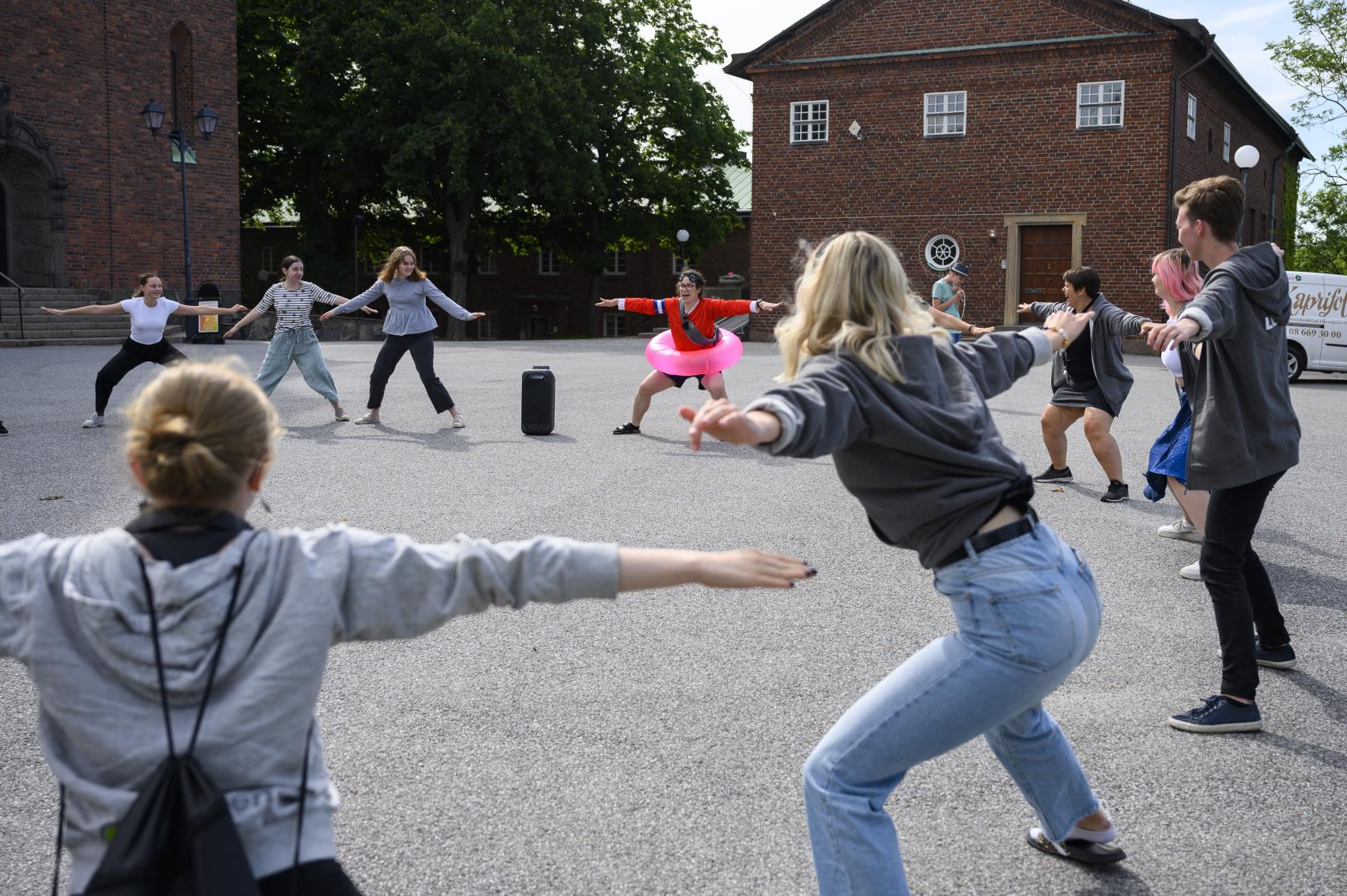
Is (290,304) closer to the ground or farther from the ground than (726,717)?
farther from the ground

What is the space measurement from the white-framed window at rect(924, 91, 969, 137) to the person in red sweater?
79.6 feet

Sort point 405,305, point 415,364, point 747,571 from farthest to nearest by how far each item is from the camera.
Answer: point 405,305
point 415,364
point 747,571

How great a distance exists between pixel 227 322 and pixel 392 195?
55.0 feet

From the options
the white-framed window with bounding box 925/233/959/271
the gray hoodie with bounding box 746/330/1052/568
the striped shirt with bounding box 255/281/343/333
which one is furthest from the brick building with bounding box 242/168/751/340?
the gray hoodie with bounding box 746/330/1052/568

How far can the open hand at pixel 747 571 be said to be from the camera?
2.20 metres

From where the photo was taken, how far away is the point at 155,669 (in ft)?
6.32

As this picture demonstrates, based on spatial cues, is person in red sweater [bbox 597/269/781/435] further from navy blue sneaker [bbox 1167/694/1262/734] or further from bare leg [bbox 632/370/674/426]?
navy blue sneaker [bbox 1167/694/1262/734]

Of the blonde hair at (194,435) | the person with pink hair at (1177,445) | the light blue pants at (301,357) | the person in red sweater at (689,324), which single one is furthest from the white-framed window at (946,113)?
the blonde hair at (194,435)

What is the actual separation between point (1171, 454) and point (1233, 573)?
306 centimetres

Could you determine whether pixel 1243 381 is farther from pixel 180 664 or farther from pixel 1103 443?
pixel 1103 443

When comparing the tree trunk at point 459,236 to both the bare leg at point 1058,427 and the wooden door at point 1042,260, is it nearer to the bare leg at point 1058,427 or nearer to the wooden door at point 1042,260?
the wooden door at point 1042,260

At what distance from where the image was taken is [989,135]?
3469 centimetres

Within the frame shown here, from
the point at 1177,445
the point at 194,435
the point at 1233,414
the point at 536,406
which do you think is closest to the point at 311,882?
the point at 194,435

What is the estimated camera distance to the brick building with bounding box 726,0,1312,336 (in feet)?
109
